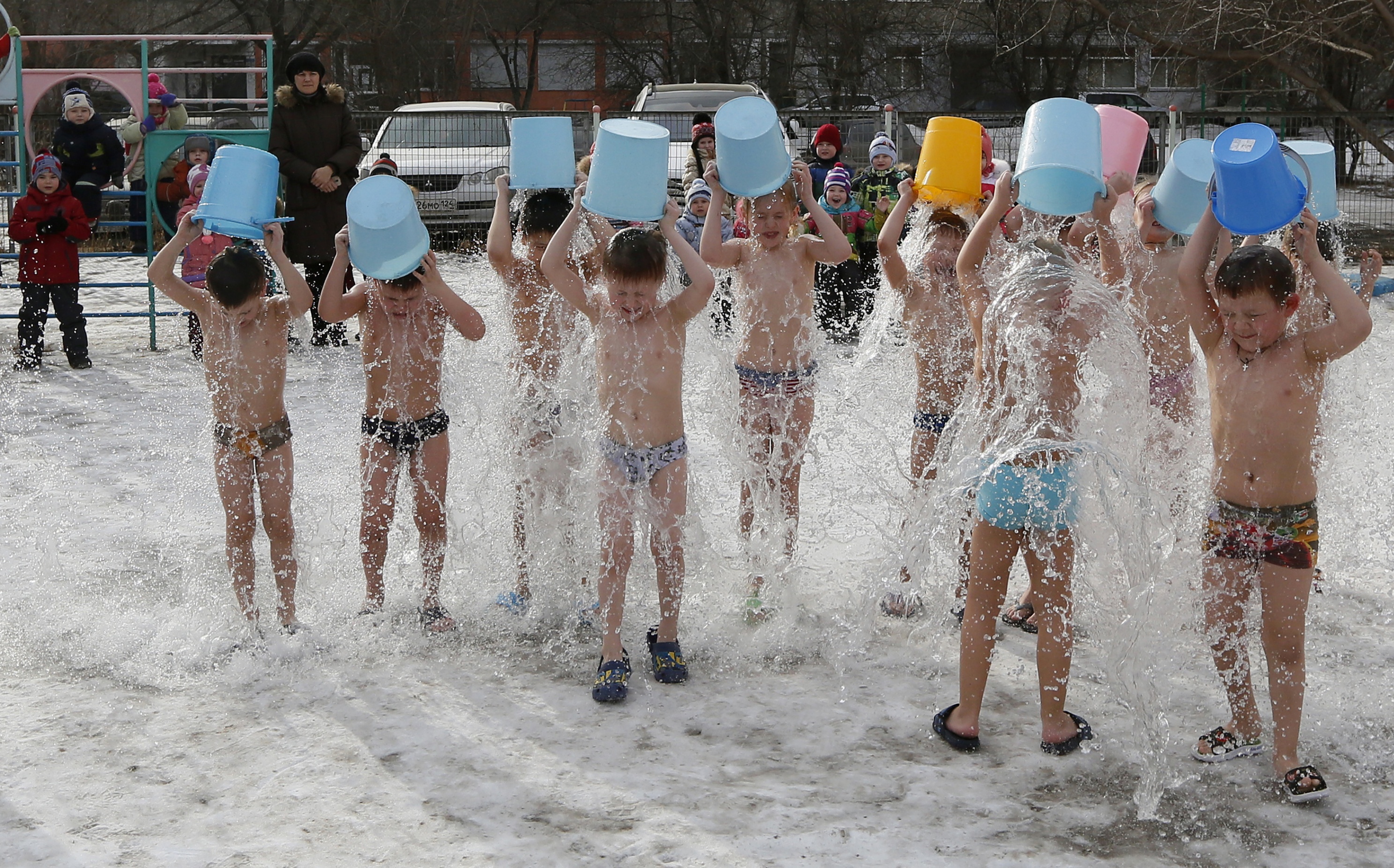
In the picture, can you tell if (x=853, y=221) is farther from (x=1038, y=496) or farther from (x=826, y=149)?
(x=1038, y=496)

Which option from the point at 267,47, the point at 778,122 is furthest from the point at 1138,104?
the point at 778,122

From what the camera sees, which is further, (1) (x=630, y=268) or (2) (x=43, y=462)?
(2) (x=43, y=462)

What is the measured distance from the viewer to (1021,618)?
4.59 m

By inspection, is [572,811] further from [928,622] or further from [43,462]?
[43,462]

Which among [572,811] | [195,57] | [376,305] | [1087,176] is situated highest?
[195,57]

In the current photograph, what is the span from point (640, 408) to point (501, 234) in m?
0.92

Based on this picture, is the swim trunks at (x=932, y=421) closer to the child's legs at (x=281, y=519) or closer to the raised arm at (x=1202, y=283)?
the raised arm at (x=1202, y=283)

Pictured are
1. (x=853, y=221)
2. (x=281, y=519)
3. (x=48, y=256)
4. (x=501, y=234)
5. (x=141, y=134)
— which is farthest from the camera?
(x=141, y=134)

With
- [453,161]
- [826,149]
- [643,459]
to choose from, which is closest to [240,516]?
[643,459]

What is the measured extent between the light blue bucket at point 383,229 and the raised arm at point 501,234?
0.35m

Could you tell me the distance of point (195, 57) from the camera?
90.4 feet

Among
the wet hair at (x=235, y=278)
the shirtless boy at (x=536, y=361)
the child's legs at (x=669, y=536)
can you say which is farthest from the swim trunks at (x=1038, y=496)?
the wet hair at (x=235, y=278)

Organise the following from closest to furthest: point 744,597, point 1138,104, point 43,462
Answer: point 744,597, point 43,462, point 1138,104

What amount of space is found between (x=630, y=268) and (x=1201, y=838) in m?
2.22
